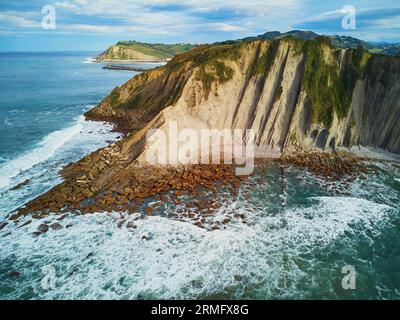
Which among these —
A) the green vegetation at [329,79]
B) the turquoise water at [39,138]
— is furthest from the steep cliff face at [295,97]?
the turquoise water at [39,138]

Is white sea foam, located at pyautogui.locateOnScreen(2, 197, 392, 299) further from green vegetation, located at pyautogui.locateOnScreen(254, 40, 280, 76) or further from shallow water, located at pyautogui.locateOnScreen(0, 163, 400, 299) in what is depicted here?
green vegetation, located at pyautogui.locateOnScreen(254, 40, 280, 76)

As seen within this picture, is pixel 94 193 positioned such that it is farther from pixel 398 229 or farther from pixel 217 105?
pixel 398 229

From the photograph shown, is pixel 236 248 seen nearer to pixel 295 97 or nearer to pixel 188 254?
pixel 188 254

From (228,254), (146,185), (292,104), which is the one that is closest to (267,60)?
(292,104)

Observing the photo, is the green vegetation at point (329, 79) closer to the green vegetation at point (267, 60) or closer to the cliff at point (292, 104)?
the cliff at point (292, 104)

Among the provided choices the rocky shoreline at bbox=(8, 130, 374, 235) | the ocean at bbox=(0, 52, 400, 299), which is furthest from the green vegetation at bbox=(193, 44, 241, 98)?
the ocean at bbox=(0, 52, 400, 299)

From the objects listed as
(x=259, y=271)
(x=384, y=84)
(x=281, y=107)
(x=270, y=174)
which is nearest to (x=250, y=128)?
(x=281, y=107)
